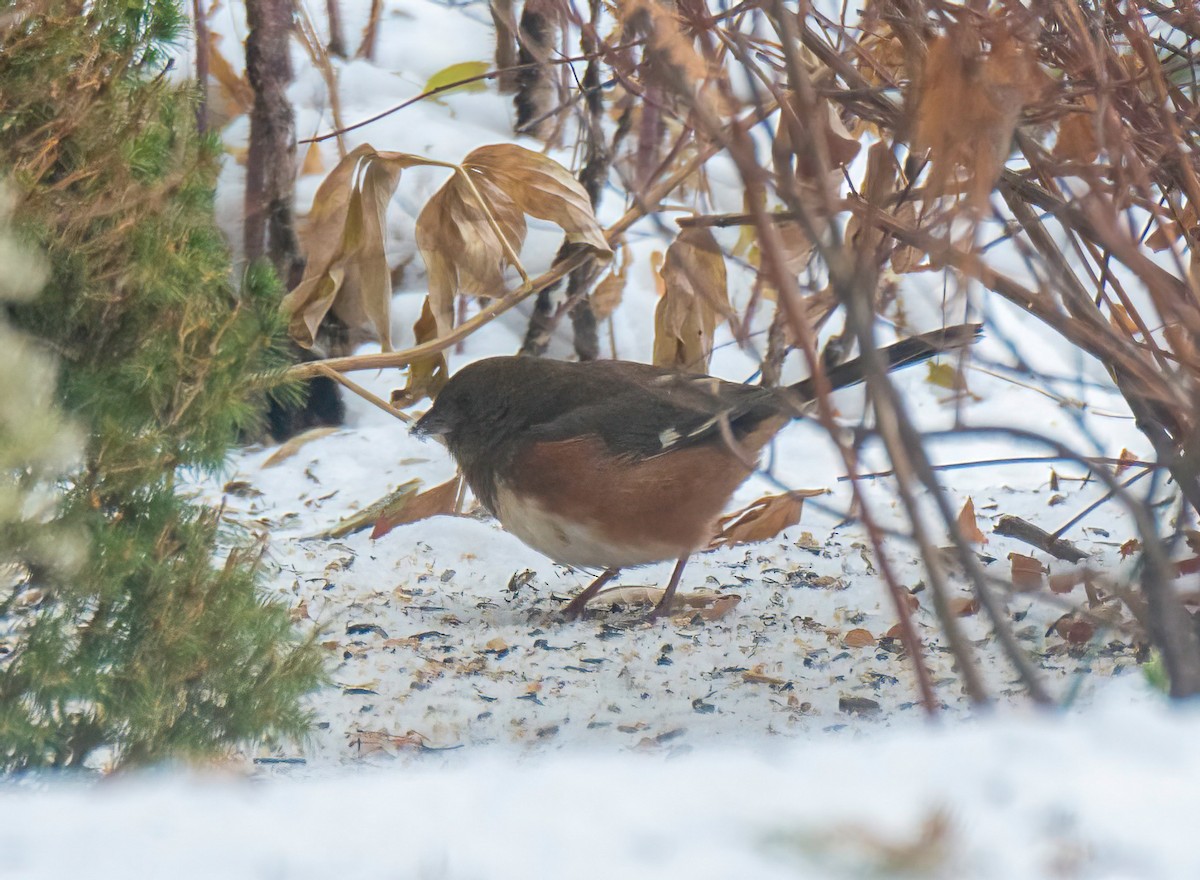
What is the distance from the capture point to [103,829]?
2.86 feet

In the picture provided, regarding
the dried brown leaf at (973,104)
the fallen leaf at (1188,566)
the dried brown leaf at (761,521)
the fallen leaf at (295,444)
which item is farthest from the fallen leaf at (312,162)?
the dried brown leaf at (973,104)

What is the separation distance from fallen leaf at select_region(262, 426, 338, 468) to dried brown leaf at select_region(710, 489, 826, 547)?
5.63 ft

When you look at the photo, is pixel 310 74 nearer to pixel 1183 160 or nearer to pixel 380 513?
pixel 380 513

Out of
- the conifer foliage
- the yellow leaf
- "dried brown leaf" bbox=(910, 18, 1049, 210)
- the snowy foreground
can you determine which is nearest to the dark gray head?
the conifer foliage

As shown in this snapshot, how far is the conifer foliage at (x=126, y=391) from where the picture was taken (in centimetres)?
149

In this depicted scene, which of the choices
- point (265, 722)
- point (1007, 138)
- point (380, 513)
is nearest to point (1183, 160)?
point (1007, 138)

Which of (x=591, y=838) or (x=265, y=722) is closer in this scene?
(x=591, y=838)

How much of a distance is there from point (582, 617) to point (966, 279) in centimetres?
202

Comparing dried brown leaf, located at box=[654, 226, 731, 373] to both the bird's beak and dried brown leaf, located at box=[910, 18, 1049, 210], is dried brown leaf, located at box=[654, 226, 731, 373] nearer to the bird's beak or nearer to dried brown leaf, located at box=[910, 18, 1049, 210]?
the bird's beak

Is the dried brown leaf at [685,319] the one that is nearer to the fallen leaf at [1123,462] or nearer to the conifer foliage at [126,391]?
the fallen leaf at [1123,462]

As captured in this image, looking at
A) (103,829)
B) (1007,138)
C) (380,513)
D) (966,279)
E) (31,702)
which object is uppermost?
(380,513)

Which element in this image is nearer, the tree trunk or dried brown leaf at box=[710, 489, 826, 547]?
dried brown leaf at box=[710, 489, 826, 547]

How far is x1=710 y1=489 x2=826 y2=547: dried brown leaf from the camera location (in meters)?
3.44

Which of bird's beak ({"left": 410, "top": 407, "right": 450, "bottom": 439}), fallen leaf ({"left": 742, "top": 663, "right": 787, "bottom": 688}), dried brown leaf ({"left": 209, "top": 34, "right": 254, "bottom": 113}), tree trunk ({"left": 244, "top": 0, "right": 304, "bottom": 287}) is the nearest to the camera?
fallen leaf ({"left": 742, "top": 663, "right": 787, "bottom": 688})
